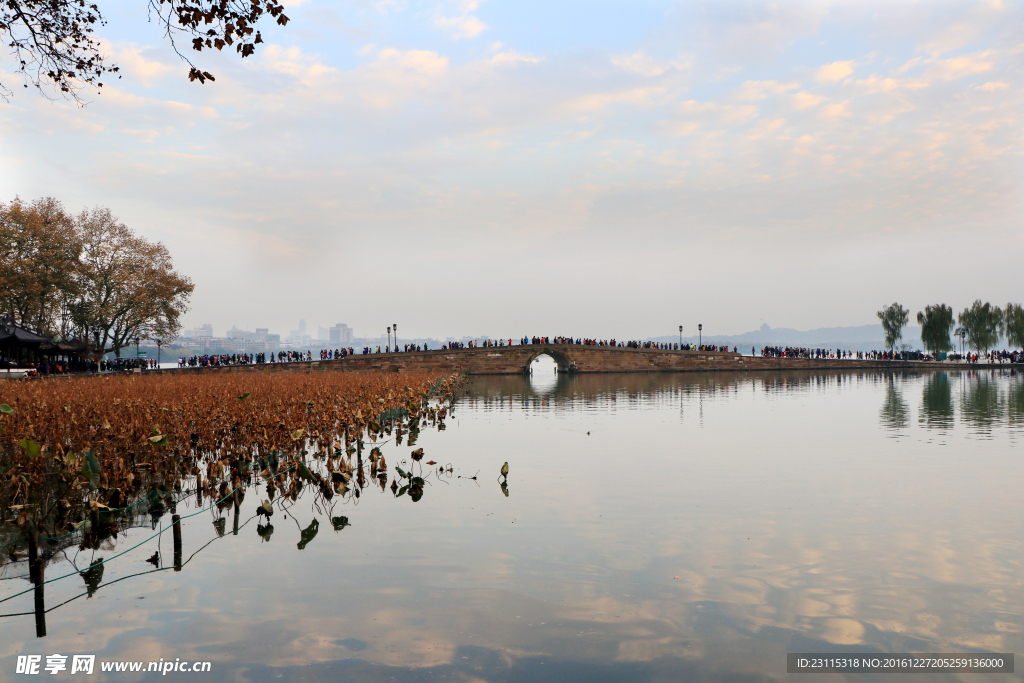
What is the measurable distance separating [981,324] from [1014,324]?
3384 mm

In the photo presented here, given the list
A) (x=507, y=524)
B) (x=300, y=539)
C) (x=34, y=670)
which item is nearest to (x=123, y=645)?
(x=34, y=670)

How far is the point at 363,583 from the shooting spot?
798cm

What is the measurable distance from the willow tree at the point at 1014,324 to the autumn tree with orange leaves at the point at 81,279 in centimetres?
9103

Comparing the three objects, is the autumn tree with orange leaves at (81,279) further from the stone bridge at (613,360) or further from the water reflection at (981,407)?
the water reflection at (981,407)

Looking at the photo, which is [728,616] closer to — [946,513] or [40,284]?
[946,513]

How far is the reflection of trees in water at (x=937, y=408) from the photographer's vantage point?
79.8 ft

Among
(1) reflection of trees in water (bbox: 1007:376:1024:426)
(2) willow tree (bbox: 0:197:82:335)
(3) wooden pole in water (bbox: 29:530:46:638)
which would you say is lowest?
(1) reflection of trees in water (bbox: 1007:376:1024:426)

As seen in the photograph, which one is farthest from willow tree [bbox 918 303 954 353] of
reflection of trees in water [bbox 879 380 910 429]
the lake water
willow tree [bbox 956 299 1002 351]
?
the lake water

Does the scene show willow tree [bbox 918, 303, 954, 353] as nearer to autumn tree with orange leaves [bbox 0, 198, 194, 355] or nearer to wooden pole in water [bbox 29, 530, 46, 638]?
autumn tree with orange leaves [bbox 0, 198, 194, 355]

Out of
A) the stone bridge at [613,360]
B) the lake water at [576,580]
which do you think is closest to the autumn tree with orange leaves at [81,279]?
the stone bridge at [613,360]

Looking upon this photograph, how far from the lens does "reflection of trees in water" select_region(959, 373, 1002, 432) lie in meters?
24.3

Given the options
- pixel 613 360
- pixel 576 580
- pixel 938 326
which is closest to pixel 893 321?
pixel 938 326

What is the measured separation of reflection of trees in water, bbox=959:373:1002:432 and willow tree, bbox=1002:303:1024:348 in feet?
172

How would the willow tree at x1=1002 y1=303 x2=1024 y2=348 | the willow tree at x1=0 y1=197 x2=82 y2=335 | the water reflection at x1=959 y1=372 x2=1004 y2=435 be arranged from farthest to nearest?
1. the willow tree at x1=1002 y1=303 x2=1024 y2=348
2. the willow tree at x1=0 y1=197 x2=82 y2=335
3. the water reflection at x1=959 y1=372 x2=1004 y2=435
